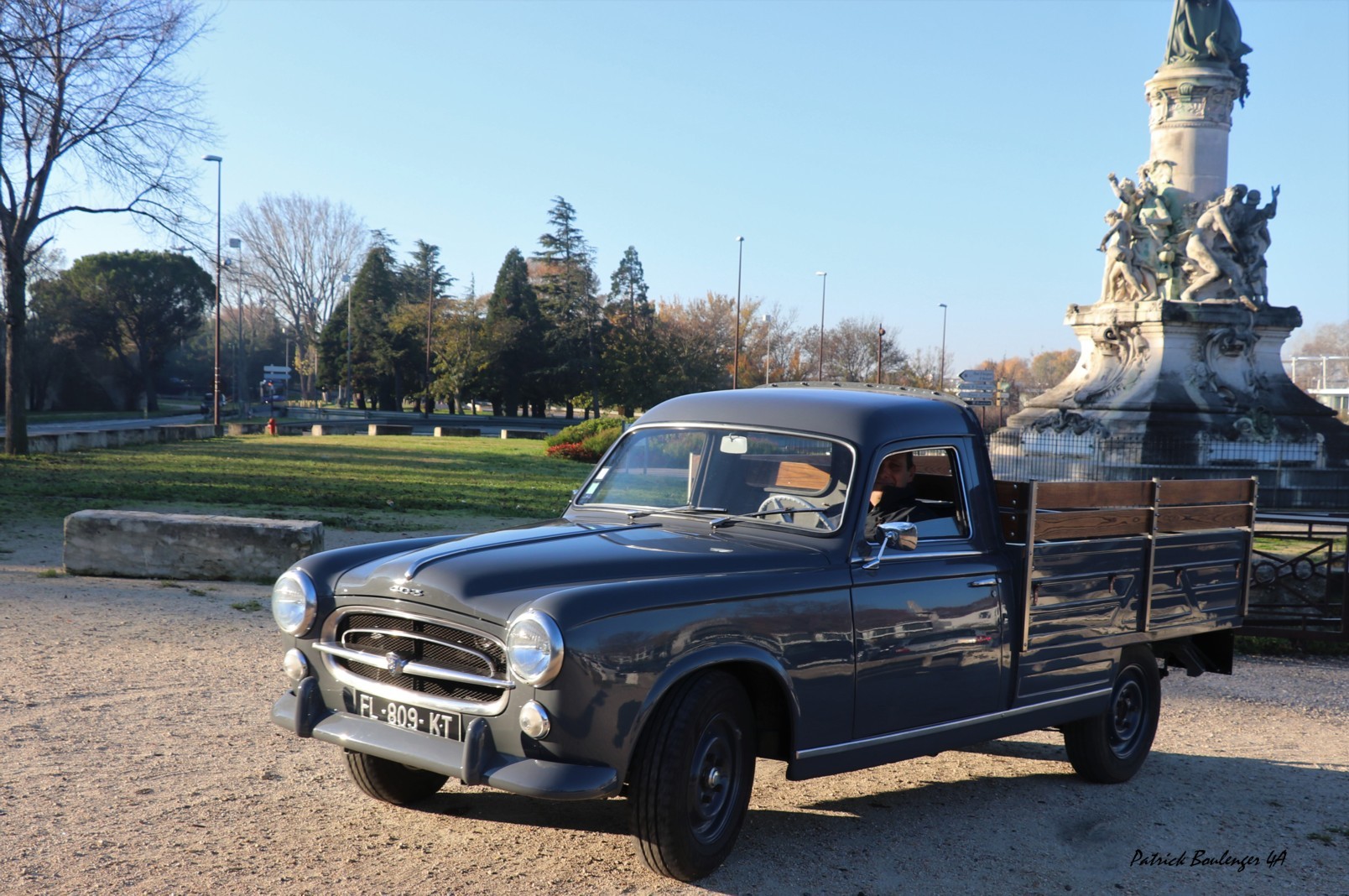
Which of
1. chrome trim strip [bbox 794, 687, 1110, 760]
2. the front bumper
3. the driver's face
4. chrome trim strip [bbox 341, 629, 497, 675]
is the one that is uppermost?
the driver's face

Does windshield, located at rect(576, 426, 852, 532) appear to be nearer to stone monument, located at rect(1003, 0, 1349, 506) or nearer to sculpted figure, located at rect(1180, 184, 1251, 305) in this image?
stone monument, located at rect(1003, 0, 1349, 506)

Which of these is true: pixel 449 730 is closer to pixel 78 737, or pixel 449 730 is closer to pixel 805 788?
pixel 805 788

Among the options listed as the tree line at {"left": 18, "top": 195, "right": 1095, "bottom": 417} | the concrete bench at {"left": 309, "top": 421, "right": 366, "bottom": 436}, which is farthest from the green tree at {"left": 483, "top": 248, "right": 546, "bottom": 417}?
the concrete bench at {"left": 309, "top": 421, "right": 366, "bottom": 436}

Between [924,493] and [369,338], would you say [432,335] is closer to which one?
[369,338]

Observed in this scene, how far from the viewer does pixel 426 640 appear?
4.44 metres

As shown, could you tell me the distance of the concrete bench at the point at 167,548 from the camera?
37.0 feet

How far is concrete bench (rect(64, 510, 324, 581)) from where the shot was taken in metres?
11.3

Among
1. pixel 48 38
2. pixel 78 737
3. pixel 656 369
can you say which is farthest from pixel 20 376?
pixel 656 369

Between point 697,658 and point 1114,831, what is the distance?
2546 mm

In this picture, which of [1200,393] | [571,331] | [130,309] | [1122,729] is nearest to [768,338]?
[571,331]

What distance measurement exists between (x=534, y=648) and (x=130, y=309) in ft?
244

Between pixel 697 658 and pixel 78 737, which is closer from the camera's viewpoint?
pixel 697 658

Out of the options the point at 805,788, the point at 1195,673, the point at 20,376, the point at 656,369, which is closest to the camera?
the point at 805,788

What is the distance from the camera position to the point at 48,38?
23156 millimetres
